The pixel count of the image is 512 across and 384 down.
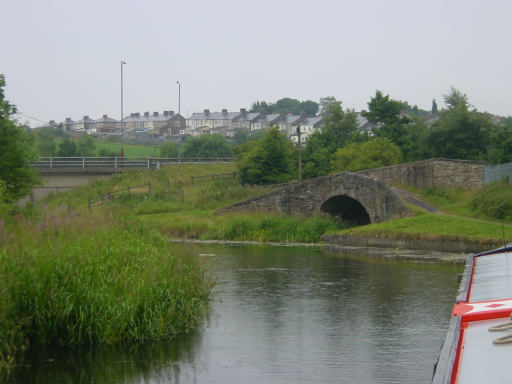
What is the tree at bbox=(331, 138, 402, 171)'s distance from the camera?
41.4 m

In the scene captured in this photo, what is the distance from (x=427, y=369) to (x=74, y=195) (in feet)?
121

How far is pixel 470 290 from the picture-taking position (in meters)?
11.4

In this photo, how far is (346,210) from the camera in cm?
3800

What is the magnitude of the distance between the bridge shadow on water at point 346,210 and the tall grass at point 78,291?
2286 cm

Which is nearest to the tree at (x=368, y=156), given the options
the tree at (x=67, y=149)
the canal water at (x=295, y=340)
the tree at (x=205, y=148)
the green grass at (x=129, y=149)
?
the canal water at (x=295, y=340)

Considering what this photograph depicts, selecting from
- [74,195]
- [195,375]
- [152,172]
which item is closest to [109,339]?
[195,375]

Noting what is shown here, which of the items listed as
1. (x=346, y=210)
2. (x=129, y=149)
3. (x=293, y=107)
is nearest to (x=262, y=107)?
(x=293, y=107)

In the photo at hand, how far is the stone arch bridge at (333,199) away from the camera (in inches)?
1256

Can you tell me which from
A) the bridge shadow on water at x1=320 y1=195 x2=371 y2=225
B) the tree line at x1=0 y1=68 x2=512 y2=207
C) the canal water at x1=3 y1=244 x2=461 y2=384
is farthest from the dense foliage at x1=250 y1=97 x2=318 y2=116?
the canal water at x1=3 y1=244 x2=461 y2=384

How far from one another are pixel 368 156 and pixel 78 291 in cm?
3127

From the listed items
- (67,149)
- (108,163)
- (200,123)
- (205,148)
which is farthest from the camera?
(200,123)

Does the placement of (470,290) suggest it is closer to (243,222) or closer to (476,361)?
(476,361)

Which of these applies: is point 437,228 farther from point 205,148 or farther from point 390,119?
point 205,148

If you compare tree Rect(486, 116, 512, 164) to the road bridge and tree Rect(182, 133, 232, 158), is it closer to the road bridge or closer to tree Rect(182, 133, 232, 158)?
the road bridge
